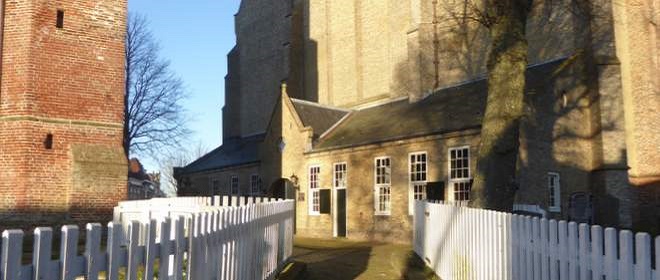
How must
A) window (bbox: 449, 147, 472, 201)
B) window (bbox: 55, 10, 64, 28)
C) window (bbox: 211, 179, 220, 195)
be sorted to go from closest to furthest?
window (bbox: 55, 10, 64, 28) → window (bbox: 449, 147, 472, 201) → window (bbox: 211, 179, 220, 195)

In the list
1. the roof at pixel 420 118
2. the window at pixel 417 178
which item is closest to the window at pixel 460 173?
the roof at pixel 420 118

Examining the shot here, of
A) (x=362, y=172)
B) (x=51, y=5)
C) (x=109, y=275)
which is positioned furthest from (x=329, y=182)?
(x=109, y=275)

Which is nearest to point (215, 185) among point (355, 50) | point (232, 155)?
point (232, 155)

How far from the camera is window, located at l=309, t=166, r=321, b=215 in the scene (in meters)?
24.7

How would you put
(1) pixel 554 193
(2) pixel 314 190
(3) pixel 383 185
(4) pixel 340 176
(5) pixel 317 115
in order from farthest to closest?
(5) pixel 317 115 → (2) pixel 314 190 → (4) pixel 340 176 → (3) pixel 383 185 → (1) pixel 554 193

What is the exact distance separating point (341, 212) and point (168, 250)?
19.5 m

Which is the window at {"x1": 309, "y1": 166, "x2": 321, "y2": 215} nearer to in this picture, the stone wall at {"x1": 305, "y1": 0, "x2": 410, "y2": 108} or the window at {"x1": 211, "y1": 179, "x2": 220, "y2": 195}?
the stone wall at {"x1": 305, "y1": 0, "x2": 410, "y2": 108}

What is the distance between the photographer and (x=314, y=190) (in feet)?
81.6

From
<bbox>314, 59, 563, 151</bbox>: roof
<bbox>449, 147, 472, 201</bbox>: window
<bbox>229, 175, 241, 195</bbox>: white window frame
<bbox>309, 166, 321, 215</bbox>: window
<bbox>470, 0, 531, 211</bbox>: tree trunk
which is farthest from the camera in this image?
<bbox>229, 175, 241, 195</bbox>: white window frame

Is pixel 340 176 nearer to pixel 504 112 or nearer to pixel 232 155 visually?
pixel 232 155

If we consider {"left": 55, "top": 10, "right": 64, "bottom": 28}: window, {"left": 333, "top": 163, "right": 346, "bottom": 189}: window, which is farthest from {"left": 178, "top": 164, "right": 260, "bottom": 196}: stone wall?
{"left": 55, "top": 10, "right": 64, "bottom": 28}: window

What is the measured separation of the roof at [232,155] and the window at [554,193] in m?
15.5

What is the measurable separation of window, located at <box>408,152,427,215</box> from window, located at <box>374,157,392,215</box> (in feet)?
3.63

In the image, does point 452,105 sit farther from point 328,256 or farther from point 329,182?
point 328,256
